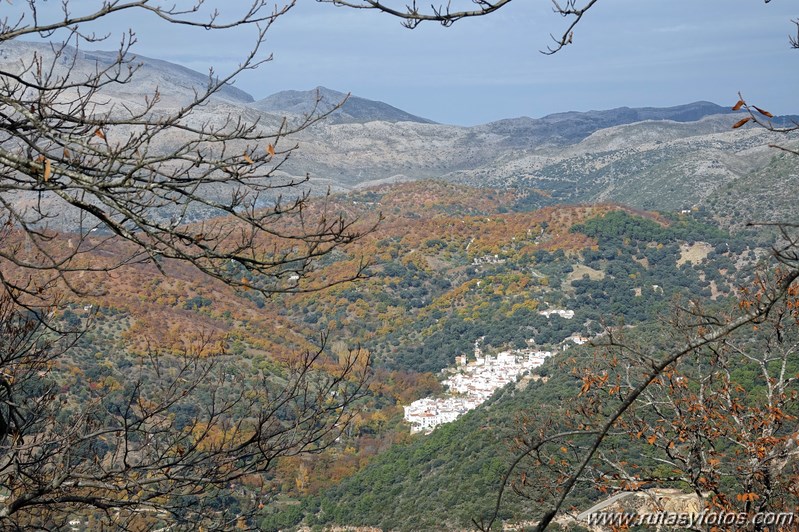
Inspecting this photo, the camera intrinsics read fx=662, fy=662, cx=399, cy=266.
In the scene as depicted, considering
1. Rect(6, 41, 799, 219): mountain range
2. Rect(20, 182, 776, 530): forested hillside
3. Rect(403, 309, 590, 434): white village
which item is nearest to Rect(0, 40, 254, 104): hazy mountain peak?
Rect(6, 41, 799, 219): mountain range

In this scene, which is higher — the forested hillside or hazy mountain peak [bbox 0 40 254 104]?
hazy mountain peak [bbox 0 40 254 104]

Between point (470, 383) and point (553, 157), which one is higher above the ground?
point (553, 157)

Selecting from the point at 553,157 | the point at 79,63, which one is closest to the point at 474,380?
the point at 553,157

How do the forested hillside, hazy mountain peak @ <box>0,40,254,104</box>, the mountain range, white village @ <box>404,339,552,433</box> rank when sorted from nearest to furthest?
hazy mountain peak @ <box>0,40,254,104</box>
the forested hillside
white village @ <box>404,339,552,433</box>
the mountain range

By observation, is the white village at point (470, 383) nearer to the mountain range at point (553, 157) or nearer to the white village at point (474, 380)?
the white village at point (474, 380)

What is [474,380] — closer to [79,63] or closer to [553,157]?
[553,157]

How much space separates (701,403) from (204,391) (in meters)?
20.0

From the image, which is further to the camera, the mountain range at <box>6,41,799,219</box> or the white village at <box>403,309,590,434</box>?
the mountain range at <box>6,41,799,219</box>

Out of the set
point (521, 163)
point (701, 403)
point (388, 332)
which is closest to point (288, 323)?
point (388, 332)

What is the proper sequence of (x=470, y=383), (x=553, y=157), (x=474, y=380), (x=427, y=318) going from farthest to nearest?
(x=553, y=157) → (x=427, y=318) → (x=474, y=380) → (x=470, y=383)

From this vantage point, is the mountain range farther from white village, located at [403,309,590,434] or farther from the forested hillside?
white village, located at [403,309,590,434]

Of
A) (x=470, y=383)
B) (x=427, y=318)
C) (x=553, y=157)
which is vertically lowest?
(x=470, y=383)

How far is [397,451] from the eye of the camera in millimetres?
24609

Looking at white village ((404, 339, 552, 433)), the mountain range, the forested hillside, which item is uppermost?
the mountain range
